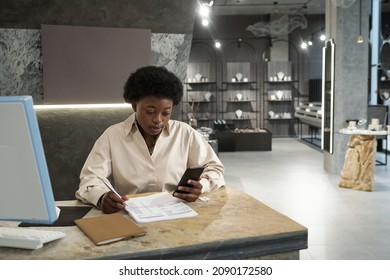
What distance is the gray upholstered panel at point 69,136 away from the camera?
4051 millimetres

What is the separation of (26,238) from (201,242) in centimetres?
52

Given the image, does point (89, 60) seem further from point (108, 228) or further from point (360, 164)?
point (360, 164)

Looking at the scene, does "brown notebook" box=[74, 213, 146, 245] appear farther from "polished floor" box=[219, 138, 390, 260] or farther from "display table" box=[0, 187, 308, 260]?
"polished floor" box=[219, 138, 390, 260]

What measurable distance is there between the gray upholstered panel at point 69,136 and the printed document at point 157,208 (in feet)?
8.18

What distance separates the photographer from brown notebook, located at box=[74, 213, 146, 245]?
1.27 m

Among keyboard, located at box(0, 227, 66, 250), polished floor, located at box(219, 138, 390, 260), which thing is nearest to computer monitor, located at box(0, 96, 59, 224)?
keyboard, located at box(0, 227, 66, 250)

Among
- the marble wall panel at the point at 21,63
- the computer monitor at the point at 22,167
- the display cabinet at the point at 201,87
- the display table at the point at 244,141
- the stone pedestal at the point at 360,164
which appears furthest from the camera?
the display cabinet at the point at 201,87

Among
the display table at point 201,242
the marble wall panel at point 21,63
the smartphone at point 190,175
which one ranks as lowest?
the display table at point 201,242

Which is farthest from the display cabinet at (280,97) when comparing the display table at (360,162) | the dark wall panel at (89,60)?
the dark wall panel at (89,60)

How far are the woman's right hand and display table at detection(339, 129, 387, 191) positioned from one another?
4.77 meters

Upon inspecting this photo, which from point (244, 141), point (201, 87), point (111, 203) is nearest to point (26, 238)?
point (111, 203)

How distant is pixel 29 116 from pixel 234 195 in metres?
1.12

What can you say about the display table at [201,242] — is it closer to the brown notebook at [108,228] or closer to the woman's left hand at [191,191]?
the brown notebook at [108,228]
